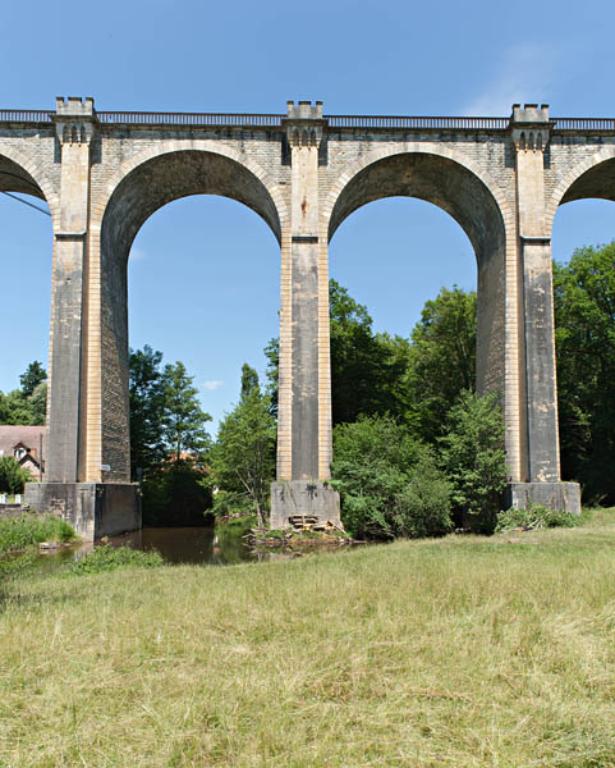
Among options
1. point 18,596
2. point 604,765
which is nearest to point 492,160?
point 18,596

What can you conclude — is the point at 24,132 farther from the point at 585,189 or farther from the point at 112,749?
the point at 112,749

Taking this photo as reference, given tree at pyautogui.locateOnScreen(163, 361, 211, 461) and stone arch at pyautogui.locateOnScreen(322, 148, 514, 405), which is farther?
tree at pyautogui.locateOnScreen(163, 361, 211, 461)

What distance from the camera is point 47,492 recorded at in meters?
22.1

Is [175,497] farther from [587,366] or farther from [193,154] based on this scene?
[587,366]

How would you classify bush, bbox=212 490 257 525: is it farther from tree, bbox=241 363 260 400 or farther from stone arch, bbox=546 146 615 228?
tree, bbox=241 363 260 400

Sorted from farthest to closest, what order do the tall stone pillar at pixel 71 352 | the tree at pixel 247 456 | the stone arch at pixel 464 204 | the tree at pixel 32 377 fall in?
1. the tree at pixel 32 377
2. the tree at pixel 247 456
3. the stone arch at pixel 464 204
4. the tall stone pillar at pixel 71 352

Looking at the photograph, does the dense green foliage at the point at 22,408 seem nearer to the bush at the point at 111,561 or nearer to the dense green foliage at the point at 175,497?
the dense green foliage at the point at 175,497

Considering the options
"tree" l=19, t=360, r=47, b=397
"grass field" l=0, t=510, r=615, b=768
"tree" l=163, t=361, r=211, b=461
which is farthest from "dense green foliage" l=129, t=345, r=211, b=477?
"tree" l=19, t=360, r=47, b=397

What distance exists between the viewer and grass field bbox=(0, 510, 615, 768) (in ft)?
12.7

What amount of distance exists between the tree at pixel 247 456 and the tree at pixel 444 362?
37.5ft

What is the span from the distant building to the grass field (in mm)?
47572

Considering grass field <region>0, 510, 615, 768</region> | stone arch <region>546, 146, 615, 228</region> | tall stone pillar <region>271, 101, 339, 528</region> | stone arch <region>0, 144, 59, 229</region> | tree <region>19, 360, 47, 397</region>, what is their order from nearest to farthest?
grass field <region>0, 510, 615, 768</region>, tall stone pillar <region>271, 101, 339, 528</region>, stone arch <region>0, 144, 59, 229</region>, stone arch <region>546, 146, 615, 228</region>, tree <region>19, 360, 47, 397</region>

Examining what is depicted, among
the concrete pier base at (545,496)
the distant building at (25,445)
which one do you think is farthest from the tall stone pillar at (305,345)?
the distant building at (25,445)

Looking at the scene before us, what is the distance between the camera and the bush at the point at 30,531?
19.4 meters
